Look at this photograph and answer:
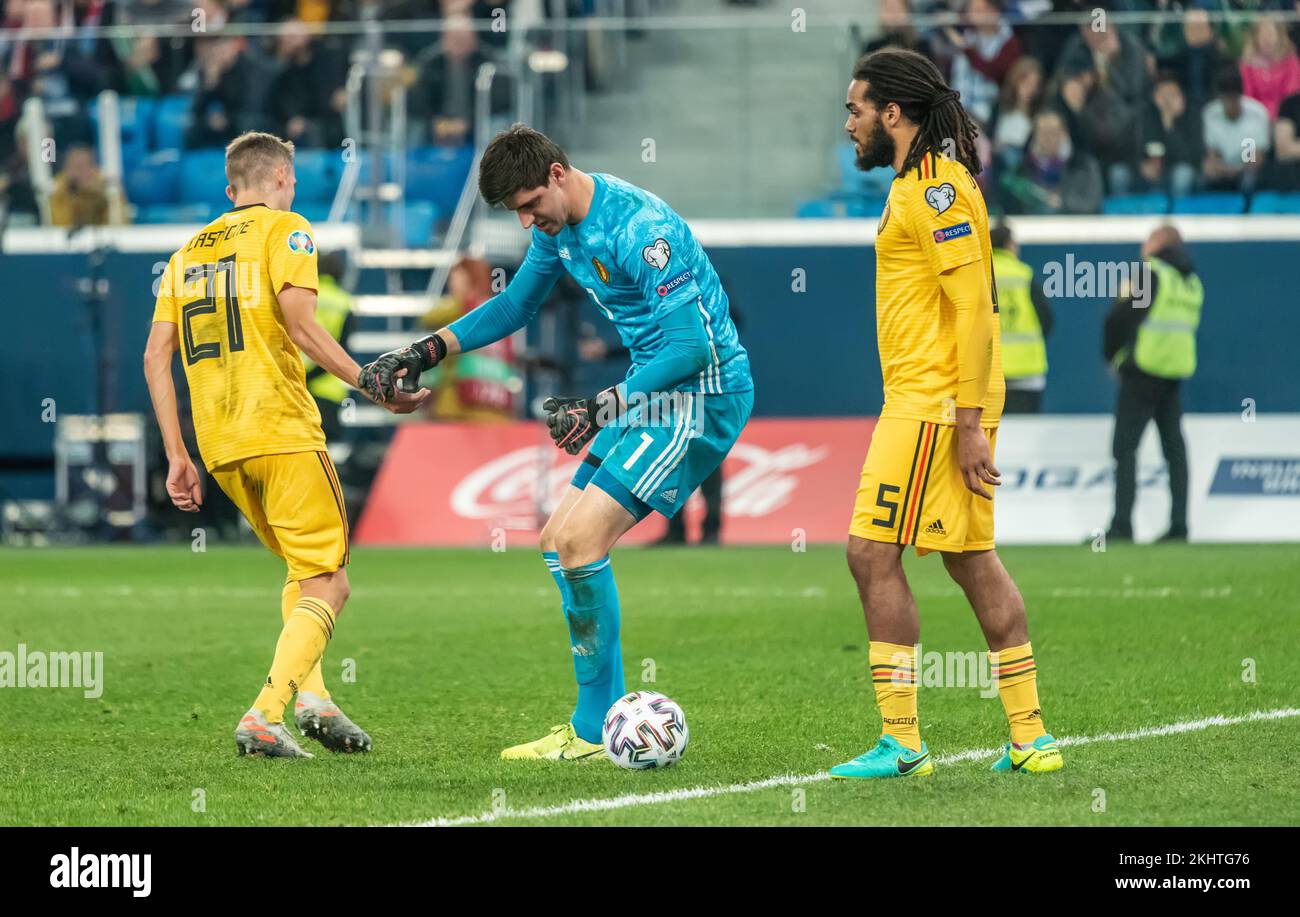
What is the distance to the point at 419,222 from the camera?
59.0ft

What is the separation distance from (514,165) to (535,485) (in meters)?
10.2

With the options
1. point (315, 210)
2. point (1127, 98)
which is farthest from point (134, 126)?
point (1127, 98)

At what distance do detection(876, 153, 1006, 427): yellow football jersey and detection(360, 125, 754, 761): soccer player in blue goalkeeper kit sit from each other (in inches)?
25.6

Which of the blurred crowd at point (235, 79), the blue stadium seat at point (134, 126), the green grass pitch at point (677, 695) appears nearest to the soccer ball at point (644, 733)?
the green grass pitch at point (677, 695)

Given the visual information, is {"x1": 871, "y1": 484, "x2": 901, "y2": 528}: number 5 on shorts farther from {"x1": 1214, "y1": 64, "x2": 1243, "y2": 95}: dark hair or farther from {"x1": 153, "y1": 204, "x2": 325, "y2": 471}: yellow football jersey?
{"x1": 1214, "y1": 64, "x2": 1243, "y2": 95}: dark hair

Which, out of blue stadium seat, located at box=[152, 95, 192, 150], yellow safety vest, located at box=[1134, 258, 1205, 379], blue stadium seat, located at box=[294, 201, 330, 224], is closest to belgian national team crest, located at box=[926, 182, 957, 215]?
yellow safety vest, located at box=[1134, 258, 1205, 379]

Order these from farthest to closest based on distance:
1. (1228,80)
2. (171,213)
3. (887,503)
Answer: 1. (171,213)
2. (1228,80)
3. (887,503)

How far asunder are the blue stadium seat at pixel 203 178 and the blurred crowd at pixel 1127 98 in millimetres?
6464

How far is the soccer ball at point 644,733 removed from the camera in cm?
607

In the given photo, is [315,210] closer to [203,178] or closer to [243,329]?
[203,178]

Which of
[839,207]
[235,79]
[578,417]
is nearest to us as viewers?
[578,417]

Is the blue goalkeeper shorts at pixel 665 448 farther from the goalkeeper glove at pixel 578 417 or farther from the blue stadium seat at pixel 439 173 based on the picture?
the blue stadium seat at pixel 439 173
